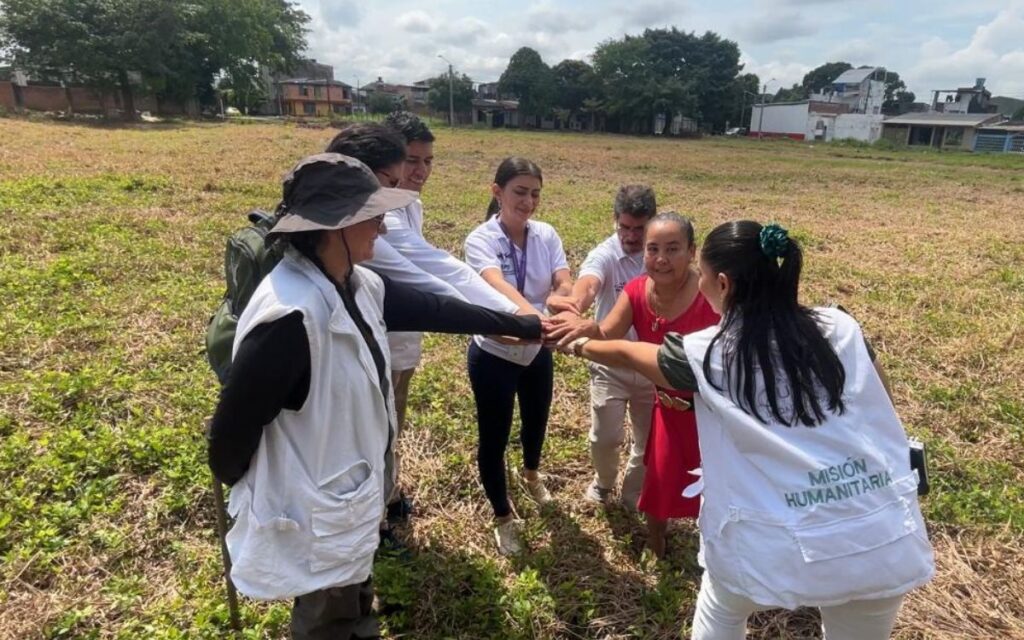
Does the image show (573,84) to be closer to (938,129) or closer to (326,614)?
(938,129)

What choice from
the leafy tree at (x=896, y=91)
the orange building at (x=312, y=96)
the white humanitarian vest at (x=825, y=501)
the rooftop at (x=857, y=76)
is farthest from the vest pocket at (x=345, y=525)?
the leafy tree at (x=896, y=91)

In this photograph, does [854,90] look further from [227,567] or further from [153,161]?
[227,567]

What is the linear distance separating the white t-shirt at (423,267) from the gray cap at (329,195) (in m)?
0.67

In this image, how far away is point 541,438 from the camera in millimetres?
3242

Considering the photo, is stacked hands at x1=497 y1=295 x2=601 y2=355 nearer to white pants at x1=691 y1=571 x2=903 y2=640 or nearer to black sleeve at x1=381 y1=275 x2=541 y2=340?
black sleeve at x1=381 y1=275 x2=541 y2=340

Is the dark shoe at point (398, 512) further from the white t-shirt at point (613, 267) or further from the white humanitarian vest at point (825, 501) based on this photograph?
the white humanitarian vest at point (825, 501)

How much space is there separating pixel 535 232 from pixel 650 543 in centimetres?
162

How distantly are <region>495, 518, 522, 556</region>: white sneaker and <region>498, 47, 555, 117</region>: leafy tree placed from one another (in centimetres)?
5834

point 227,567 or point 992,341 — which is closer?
point 227,567

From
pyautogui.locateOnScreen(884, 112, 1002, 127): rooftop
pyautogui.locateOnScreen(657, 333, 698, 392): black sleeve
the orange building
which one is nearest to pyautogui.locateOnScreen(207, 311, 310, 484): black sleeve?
pyautogui.locateOnScreen(657, 333, 698, 392): black sleeve

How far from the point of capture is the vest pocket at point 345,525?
169cm

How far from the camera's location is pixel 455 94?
58000mm

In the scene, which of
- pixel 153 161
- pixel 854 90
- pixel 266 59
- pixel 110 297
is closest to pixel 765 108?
pixel 854 90

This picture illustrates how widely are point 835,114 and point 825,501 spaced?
6846 centimetres
